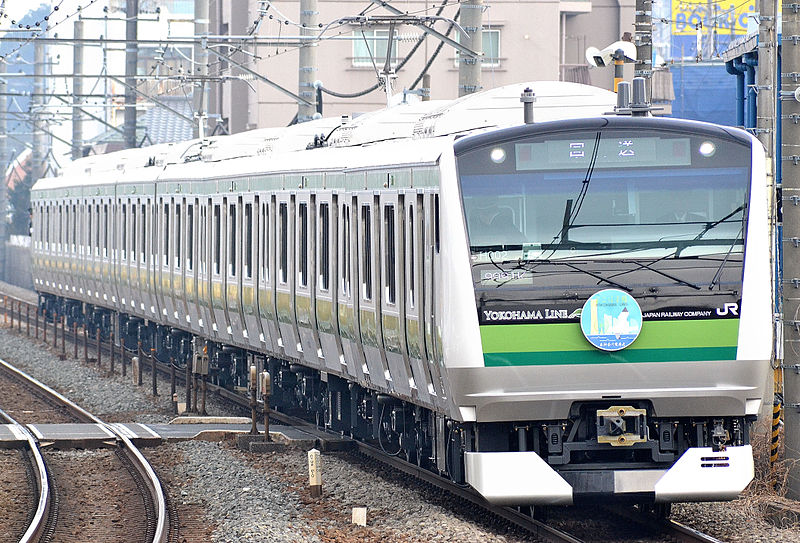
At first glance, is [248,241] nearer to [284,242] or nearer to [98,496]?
[284,242]

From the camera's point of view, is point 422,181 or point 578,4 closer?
point 422,181

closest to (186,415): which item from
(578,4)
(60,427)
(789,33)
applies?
(60,427)

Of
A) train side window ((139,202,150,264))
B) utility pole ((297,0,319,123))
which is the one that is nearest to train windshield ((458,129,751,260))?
train side window ((139,202,150,264))

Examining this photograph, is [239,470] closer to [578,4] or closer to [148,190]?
[148,190]

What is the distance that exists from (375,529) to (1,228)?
4725 centimetres

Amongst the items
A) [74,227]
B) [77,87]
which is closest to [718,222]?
[74,227]

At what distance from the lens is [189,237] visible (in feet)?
68.9

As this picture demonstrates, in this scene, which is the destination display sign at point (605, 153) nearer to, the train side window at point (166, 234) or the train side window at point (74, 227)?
the train side window at point (166, 234)

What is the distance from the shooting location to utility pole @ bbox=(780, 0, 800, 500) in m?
11.4

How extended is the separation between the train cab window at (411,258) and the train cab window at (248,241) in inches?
240

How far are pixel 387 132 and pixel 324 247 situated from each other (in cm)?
125

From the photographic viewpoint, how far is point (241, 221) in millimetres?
18031

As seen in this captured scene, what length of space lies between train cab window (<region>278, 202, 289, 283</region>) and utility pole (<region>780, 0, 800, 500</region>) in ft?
18.8

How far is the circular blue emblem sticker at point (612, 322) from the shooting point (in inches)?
402
